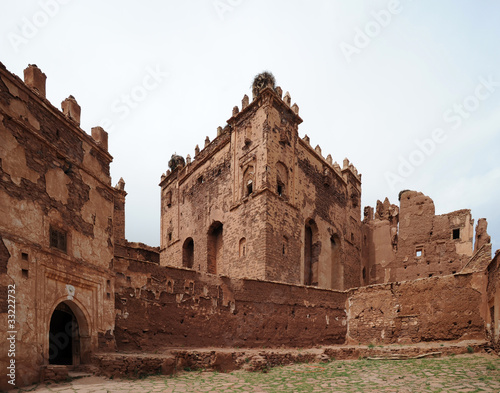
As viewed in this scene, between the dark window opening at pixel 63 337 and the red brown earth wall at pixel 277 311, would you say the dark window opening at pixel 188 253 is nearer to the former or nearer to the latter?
the red brown earth wall at pixel 277 311

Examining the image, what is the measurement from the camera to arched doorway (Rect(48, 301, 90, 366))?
10742mm

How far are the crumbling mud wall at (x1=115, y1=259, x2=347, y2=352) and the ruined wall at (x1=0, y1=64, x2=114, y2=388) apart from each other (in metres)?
0.89

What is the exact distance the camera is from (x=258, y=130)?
2273 centimetres

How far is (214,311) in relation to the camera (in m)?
14.2

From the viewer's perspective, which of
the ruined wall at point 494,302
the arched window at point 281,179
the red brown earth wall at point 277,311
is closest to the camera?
the ruined wall at point 494,302

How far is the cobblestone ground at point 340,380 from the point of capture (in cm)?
851

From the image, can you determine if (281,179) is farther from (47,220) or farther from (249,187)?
(47,220)

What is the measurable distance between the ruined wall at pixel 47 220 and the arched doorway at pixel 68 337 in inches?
2.1

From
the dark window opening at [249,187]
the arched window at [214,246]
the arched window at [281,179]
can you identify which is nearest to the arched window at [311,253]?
the arched window at [281,179]

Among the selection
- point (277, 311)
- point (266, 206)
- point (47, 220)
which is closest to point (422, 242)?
point (266, 206)

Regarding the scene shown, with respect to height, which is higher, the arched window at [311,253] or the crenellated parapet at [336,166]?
the crenellated parapet at [336,166]

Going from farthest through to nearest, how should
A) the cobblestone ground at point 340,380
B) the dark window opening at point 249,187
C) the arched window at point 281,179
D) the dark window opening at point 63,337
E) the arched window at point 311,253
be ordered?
the arched window at point 311,253 < the dark window opening at point 249,187 < the arched window at point 281,179 < the dark window opening at point 63,337 < the cobblestone ground at point 340,380

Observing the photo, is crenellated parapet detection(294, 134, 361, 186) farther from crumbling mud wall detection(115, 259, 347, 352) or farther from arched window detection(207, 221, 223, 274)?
crumbling mud wall detection(115, 259, 347, 352)

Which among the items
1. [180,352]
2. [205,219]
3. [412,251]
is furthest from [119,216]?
[412,251]
